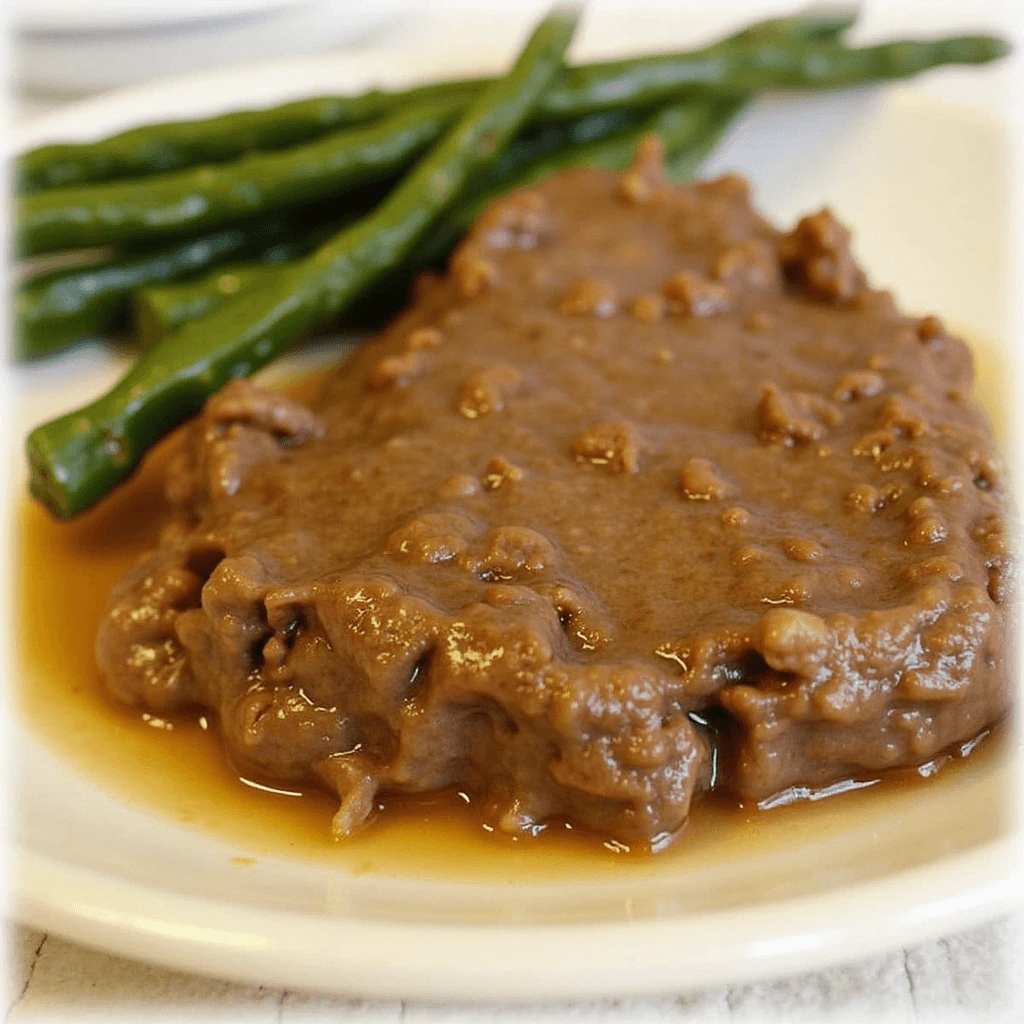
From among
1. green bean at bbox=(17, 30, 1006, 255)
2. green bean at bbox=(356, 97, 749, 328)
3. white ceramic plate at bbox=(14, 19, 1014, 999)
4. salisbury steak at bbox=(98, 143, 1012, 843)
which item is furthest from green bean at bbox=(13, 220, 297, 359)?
white ceramic plate at bbox=(14, 19, 1014, 999)

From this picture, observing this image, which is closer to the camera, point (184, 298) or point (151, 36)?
point (184, 298)

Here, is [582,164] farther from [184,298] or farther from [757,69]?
[184,298]

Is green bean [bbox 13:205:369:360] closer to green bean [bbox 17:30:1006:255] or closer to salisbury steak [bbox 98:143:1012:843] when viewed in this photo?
green bean [bbox 17:30:1006:255]

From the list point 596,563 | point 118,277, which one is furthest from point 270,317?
point 596,563

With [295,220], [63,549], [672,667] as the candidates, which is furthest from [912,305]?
[63,549]

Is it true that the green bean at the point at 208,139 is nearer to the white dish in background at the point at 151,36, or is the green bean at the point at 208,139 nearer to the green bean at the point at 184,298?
the green bean at the point at 184,298

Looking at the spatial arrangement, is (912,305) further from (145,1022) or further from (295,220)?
(145,1022)
